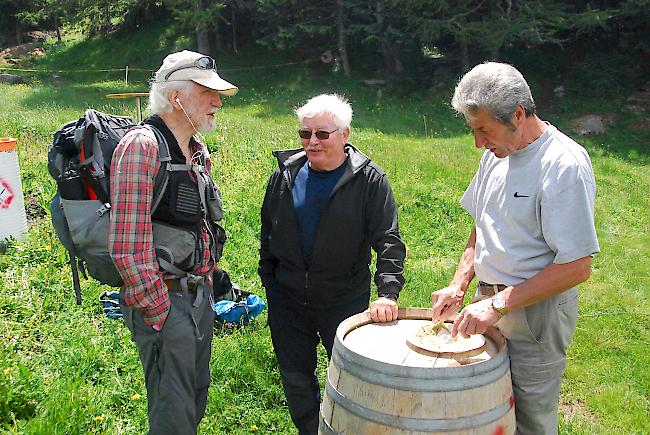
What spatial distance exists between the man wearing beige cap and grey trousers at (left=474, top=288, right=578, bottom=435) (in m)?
1.41

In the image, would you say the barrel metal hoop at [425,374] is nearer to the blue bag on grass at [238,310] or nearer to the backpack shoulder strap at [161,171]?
the backpack shoulder strap at [161,171]

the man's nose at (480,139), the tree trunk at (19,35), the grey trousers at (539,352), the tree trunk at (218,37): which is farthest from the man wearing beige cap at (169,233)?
the tree trunk at (19,35)

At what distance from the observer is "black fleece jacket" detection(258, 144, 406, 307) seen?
331 centimetres

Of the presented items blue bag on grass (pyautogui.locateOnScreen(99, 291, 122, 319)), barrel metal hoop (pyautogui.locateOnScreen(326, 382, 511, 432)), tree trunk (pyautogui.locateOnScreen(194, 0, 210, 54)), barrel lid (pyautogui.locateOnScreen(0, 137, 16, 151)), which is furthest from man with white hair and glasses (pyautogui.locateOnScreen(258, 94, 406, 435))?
tree trunk (pyautogui.locateOnScreen(194, 0, 210, 54))

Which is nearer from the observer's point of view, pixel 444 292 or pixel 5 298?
pixel 444 292

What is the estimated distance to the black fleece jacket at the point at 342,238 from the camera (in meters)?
3.31

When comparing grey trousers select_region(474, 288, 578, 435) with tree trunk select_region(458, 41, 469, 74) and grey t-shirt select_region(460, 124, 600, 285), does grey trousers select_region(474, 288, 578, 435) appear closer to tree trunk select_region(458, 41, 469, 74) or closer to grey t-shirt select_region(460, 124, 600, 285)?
grey t-shirt select_region(460, 124, 600, 285)

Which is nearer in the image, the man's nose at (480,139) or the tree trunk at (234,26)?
the man's nose at (480,139)

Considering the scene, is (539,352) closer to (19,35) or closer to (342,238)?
(342,238)

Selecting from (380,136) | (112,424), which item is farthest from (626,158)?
(112,424)

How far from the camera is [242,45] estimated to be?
1101 inches

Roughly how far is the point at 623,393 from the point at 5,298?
15.4ft

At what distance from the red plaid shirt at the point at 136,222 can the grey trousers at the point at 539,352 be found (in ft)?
4.92

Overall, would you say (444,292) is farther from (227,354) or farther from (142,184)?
(227,354)
